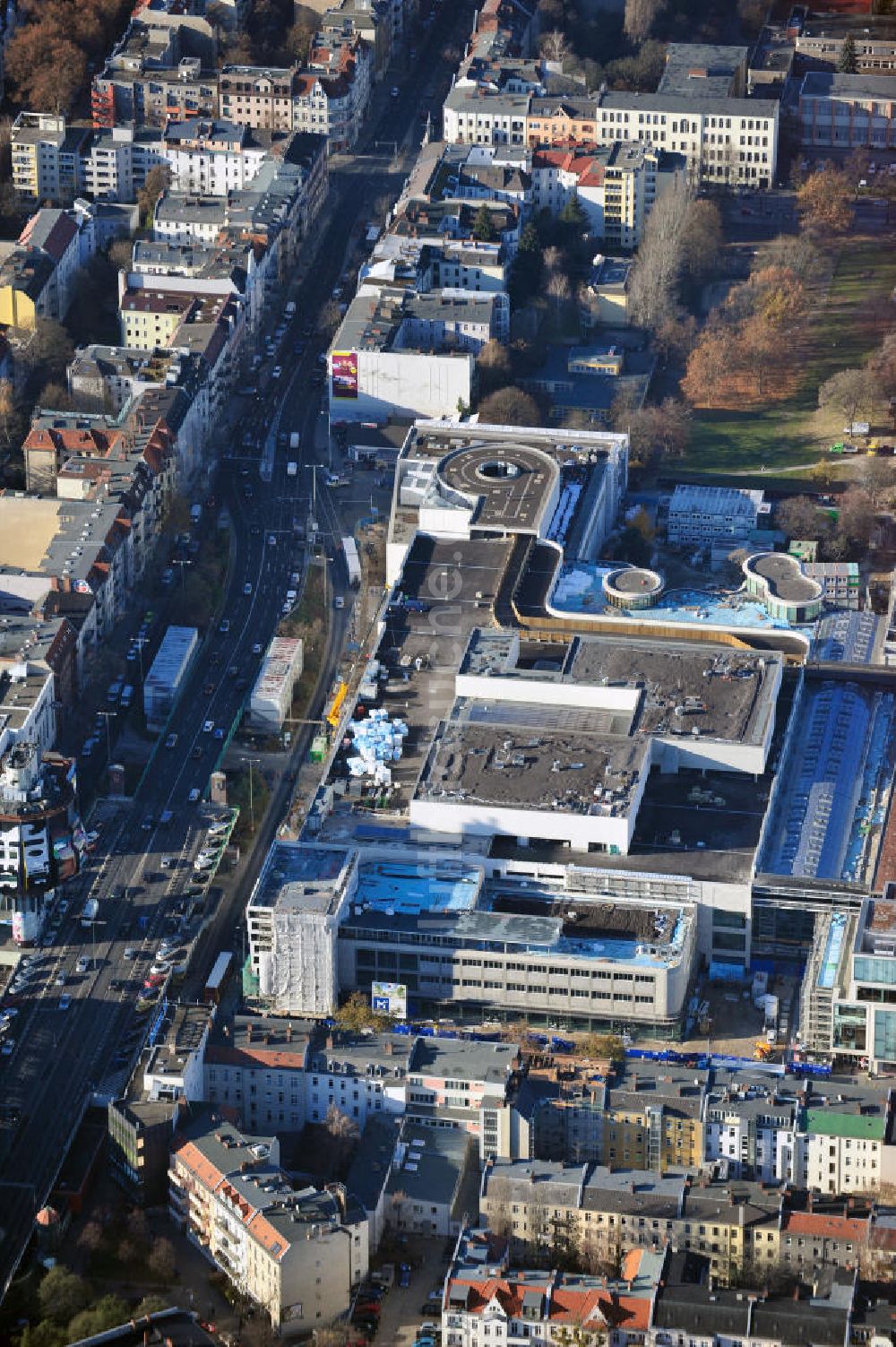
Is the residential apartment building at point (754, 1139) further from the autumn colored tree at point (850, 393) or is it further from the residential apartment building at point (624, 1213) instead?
the autumn colored tree at point (850, 393)

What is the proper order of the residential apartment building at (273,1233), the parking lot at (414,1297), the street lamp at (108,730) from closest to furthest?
the residential apartment building at (273,1233)
the parking lot at (414,1297)
the street lamp at (108,730)

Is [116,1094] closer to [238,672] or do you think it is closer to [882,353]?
[238,672]

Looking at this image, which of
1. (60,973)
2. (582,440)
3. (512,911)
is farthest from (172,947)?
(582,440)

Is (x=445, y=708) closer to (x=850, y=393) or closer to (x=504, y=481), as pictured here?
(x=504, y=481)

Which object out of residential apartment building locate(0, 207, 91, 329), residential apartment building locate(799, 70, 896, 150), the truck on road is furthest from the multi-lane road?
residential apartment building locate(799, 70, 896, 150)

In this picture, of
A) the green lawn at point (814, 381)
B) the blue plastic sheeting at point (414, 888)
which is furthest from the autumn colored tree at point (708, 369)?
the blue plastic sheeting at point (414, 888)

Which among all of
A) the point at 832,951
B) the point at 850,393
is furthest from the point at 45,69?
the point at 832,951
